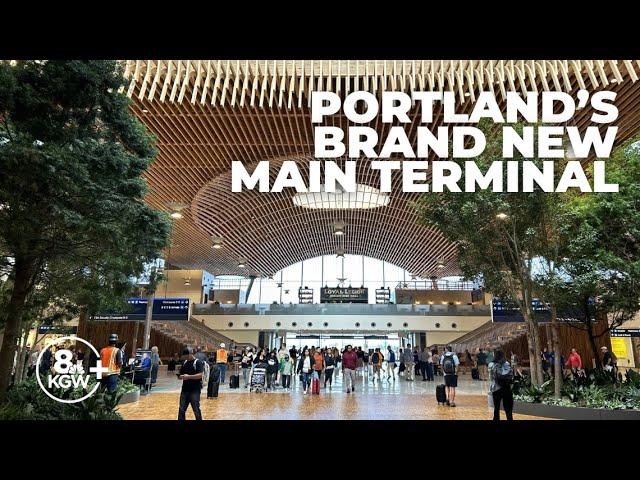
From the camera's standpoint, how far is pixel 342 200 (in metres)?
26.5

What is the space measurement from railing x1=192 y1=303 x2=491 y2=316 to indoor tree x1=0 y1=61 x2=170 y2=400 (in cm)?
2355

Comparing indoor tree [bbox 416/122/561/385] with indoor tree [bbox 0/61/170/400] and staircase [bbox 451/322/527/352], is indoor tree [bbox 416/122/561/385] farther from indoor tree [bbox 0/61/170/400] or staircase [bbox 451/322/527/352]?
staircase [bbox 451/322/527/352]

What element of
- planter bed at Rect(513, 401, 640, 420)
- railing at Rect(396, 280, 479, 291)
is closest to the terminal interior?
railing at Rect(396, 280, 479, 291)

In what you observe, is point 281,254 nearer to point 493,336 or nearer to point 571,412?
point 493,336

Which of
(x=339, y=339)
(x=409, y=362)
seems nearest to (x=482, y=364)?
(x=409, y=362)

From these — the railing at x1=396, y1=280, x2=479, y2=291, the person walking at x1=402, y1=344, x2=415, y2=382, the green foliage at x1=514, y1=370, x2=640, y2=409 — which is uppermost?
the railing at x1=396, y1=280, x2=479, y2=291

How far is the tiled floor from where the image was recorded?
8.24m

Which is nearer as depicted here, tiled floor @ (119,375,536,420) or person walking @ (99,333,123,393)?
tiled floor @ (119,375,536,420)

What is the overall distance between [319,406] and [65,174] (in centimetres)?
637

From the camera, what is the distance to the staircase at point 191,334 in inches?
864
